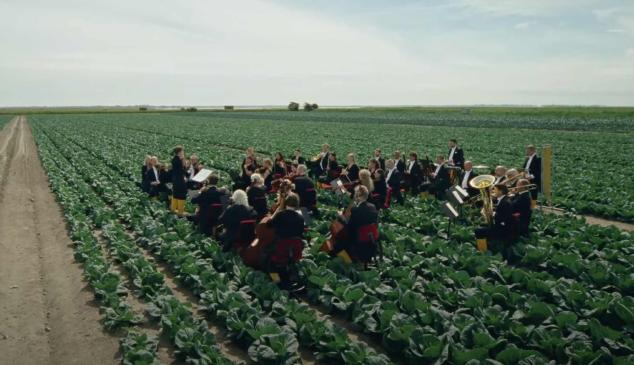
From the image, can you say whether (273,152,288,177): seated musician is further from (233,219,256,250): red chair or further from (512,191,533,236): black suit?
(512,191,533,236): black suit

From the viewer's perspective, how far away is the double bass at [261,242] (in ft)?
30.0

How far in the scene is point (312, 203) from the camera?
46.3 ft

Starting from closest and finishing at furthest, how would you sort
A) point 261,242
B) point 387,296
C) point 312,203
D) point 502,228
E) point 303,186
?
point 387,296
point 261,242
point 502,228
point 303,186
point 312,203

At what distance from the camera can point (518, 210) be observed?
11234mm

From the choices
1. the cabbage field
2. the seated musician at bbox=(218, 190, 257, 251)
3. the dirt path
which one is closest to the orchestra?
the seated musician at bbox=(218, 190, 257, 251)

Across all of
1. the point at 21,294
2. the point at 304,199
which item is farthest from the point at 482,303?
the point at 21,294

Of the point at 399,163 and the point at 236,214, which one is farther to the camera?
the point at 399,163

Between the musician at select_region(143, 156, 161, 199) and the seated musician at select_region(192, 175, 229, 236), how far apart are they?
5201mm

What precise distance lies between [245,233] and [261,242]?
1.05 metres

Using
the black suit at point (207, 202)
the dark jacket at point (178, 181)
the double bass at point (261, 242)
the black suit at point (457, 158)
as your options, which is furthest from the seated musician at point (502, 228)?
the dark jacket at point (178, 181)

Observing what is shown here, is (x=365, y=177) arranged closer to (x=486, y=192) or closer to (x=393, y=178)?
(x=486, y=192)

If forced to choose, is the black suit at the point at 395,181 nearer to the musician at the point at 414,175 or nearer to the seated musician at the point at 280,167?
the musician at the point at 414,175

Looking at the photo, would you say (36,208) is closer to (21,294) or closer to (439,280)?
(21,294)

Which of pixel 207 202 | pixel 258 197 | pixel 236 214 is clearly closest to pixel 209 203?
pixel 207 202
